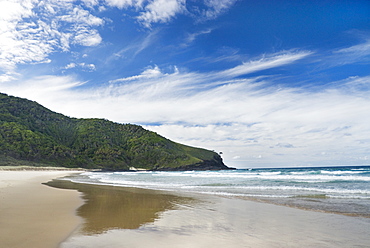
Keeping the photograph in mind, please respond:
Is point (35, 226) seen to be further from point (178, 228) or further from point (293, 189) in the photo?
point (293, 189)

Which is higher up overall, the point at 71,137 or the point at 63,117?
the point at 63,117

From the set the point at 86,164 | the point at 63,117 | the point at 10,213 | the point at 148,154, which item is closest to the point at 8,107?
the point at 63,117

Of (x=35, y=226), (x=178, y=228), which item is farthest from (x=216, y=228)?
(x=35, y=226)

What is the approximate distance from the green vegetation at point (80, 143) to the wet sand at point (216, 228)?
104 m

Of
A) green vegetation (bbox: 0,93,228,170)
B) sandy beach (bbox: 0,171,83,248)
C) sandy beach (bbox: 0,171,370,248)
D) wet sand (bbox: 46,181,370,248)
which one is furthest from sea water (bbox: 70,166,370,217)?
green vegetation (bbox: 0,93,228,170)

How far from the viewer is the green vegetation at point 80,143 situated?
110062mm

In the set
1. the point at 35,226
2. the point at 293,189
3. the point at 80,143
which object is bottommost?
the point at 35,226

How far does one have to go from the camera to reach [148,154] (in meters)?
152

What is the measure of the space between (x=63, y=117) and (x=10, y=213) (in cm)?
16438

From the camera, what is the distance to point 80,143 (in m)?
140

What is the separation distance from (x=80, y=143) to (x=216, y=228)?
144165mm

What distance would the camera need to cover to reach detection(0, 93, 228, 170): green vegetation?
110m

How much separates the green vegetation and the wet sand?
10422 cm

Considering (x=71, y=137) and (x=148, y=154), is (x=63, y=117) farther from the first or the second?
(x=148, y=154)
